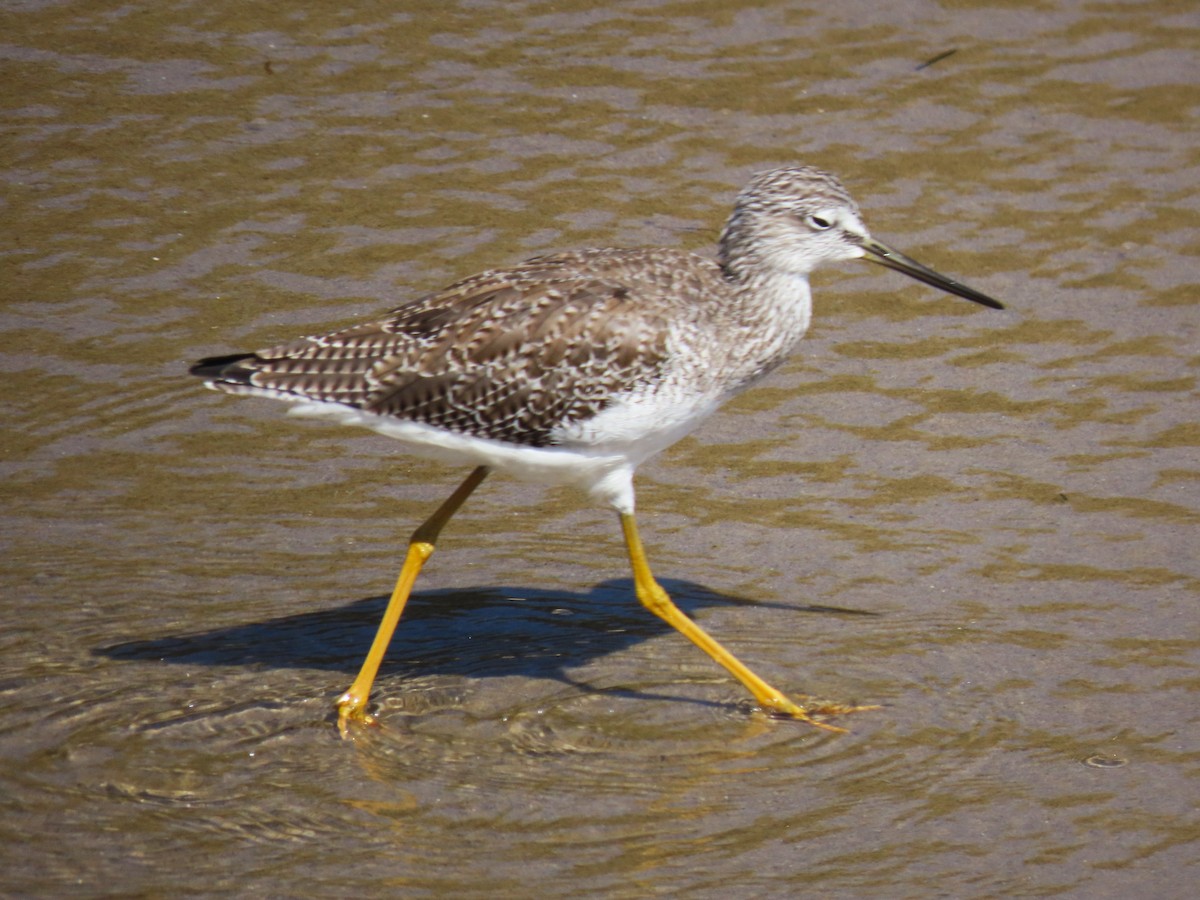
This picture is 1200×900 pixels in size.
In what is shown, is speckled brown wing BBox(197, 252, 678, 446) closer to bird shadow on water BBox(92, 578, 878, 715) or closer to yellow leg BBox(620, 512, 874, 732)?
yellow leg BBox(620, 512, 874, 732)

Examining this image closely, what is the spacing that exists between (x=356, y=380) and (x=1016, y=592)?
3024 millimetres

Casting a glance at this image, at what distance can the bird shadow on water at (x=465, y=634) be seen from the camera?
6977 mm

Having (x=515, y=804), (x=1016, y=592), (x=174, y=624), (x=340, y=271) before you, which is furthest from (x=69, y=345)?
(x=1016, y=592)

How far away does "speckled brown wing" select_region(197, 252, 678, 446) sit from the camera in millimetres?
6602

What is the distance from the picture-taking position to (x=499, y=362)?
6656mm

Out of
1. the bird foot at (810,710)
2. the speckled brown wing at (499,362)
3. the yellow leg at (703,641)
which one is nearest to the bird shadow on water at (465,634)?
the yellow leg at (703,641)

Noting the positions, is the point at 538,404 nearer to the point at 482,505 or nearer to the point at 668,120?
the point at 482,505

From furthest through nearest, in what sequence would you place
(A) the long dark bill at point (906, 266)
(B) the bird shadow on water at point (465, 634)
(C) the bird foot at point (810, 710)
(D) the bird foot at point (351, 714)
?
(A) the long dark bill at point (906, 266) → (B) the bird shadow on water at point (465, 634) → (C) the bird foot at point (810, 710) → (D) the bird foot at point (351, 714)

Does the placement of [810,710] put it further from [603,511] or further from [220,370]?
[220,370]

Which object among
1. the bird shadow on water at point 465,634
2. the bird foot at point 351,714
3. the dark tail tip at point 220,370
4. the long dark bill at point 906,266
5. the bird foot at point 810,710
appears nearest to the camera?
the bird foot at point 351,714

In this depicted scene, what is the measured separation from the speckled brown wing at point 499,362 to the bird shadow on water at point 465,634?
0.99m

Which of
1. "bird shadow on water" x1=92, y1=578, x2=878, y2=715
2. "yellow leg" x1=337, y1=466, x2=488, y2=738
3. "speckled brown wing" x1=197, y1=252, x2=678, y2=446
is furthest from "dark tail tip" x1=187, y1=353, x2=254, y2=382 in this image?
"bird shadow on water" x1=92, y1=578, x2=878, y2=715

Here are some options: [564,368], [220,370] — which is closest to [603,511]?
[564,368]

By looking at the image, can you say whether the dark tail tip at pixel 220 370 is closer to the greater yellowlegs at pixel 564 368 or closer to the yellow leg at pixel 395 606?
the greater yellowlegs at pixel 564 368
